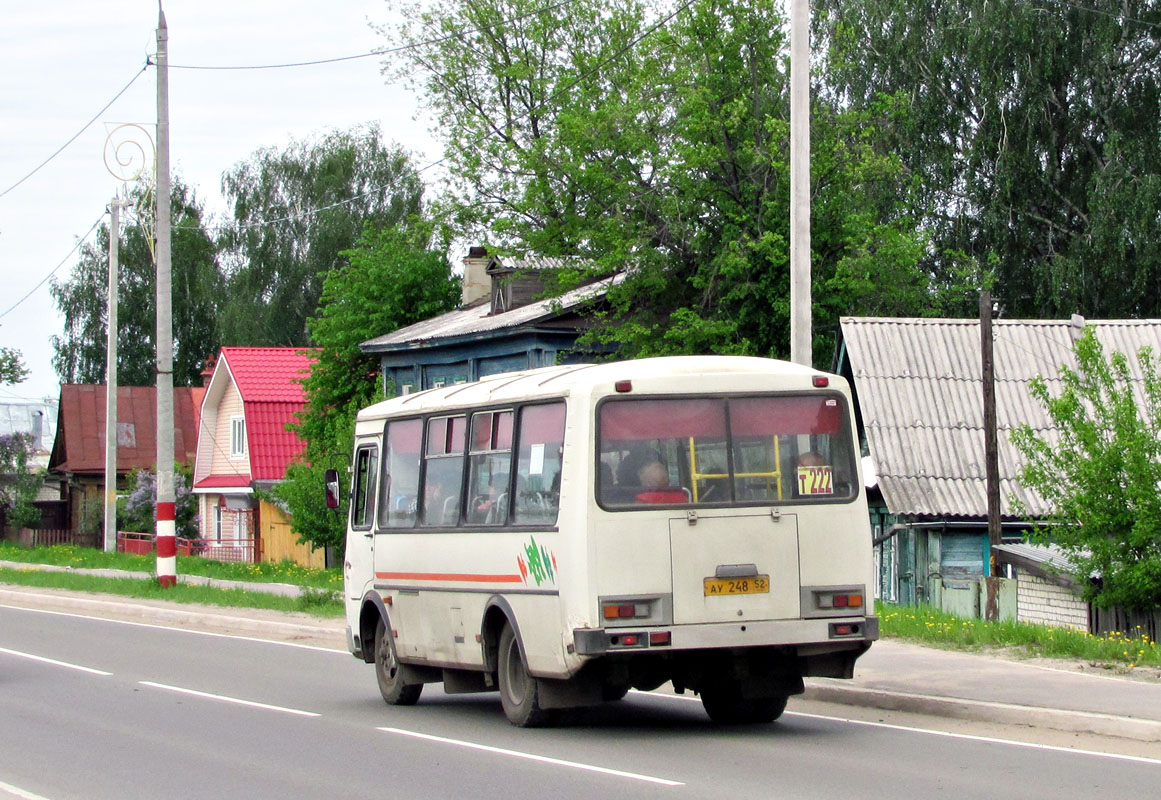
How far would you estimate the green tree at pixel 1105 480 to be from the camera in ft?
60.4

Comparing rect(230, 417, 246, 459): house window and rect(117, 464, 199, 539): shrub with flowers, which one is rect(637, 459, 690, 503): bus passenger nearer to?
rect(117, 464, 199, 539): shrub with flowers

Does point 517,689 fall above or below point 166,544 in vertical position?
below

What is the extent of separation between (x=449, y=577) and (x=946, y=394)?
19613 mm

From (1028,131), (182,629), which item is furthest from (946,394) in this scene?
(182,629)

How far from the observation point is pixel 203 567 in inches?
1599

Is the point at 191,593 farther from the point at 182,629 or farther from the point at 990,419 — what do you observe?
the point at 990,419

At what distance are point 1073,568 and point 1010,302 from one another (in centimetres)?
2251

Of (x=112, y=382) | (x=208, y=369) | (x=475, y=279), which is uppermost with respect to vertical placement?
(x=475, y=279)

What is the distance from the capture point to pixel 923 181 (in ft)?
133

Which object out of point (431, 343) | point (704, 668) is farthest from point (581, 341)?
point (704, 668)

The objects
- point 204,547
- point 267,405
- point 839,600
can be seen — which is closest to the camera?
point 839,600

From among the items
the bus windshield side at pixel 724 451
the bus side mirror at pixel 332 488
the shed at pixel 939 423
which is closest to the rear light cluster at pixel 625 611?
the bus windshield side at pixel 724 451

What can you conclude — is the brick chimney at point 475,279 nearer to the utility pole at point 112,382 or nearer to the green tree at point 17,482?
the utility pole at point 112,382

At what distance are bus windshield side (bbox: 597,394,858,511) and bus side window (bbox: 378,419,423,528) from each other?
124 inches
